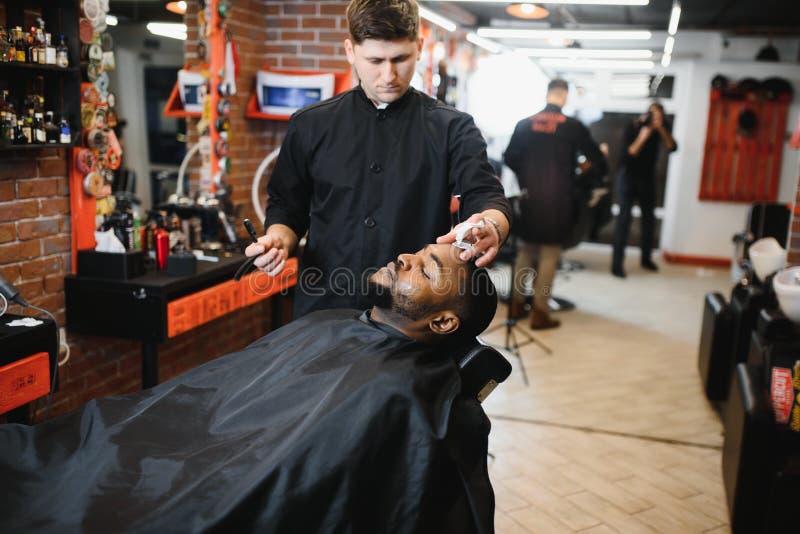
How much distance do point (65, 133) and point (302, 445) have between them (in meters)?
1.62

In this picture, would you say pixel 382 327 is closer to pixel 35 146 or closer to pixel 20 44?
pixel 35 146

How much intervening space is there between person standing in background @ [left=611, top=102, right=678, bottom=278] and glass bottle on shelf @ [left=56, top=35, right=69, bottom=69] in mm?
5331

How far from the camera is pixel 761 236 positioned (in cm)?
416

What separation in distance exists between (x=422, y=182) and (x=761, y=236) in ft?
9.75

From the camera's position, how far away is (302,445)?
1.33m

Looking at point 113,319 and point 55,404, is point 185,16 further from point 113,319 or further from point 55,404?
point 55,404

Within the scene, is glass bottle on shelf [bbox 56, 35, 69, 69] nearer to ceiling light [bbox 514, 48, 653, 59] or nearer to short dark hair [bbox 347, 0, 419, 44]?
short dark hair [bbox 347, 0, 419, 44]

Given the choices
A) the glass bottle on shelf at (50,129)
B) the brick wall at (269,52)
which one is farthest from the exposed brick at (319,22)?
the glass bottle on shelf at (50,129)

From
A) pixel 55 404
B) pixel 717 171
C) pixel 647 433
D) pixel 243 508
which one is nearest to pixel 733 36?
pixel 717 171

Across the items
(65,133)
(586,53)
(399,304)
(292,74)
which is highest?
(586,53)

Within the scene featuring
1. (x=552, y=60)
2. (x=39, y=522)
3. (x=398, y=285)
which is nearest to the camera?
(x=39, y=522)

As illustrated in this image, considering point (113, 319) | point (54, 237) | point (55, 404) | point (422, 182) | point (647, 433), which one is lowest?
point (647, 433)

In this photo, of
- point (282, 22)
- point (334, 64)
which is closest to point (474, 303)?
point (334, 64)

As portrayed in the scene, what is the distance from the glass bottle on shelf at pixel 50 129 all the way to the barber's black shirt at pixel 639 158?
5.41 m
